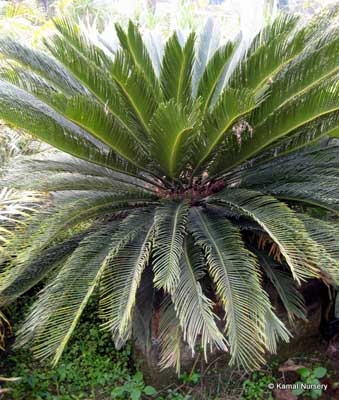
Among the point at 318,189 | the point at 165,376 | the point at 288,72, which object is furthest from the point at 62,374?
the point at 288,72

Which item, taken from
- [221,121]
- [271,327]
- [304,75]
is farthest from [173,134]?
[271,327]

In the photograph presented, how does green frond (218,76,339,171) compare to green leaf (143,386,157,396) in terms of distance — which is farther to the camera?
green leaf (143,386,157,396)

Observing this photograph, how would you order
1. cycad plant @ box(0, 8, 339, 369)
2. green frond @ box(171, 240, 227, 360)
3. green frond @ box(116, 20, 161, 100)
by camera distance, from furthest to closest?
green frond @ box(116, 20, 161, 100), cycad plant @ box(0, 8, 339, 369), green frond @ box(171, 240, 227, 360)

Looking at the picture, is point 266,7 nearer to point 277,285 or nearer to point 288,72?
point 288,72

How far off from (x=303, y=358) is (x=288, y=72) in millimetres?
1653

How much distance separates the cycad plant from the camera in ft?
5.31

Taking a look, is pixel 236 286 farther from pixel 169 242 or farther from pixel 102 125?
pixel 102 125

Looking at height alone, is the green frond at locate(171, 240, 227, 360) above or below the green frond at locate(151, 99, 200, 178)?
below

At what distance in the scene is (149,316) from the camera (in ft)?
6.40

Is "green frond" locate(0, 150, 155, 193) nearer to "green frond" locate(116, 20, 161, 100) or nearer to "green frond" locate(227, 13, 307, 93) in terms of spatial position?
"green frond" locate(116, 20, 161, 100)

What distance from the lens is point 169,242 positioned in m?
1.72

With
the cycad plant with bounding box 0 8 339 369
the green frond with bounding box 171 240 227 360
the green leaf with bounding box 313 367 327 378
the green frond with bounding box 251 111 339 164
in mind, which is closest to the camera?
the green frond with bounding box 171 240 227 360

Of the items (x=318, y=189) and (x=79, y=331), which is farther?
(x=79, y=331)

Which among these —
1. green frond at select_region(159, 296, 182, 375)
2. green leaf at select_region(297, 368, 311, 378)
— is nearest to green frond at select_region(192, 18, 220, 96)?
green frond at select_region(159, 296, 182, 375)
